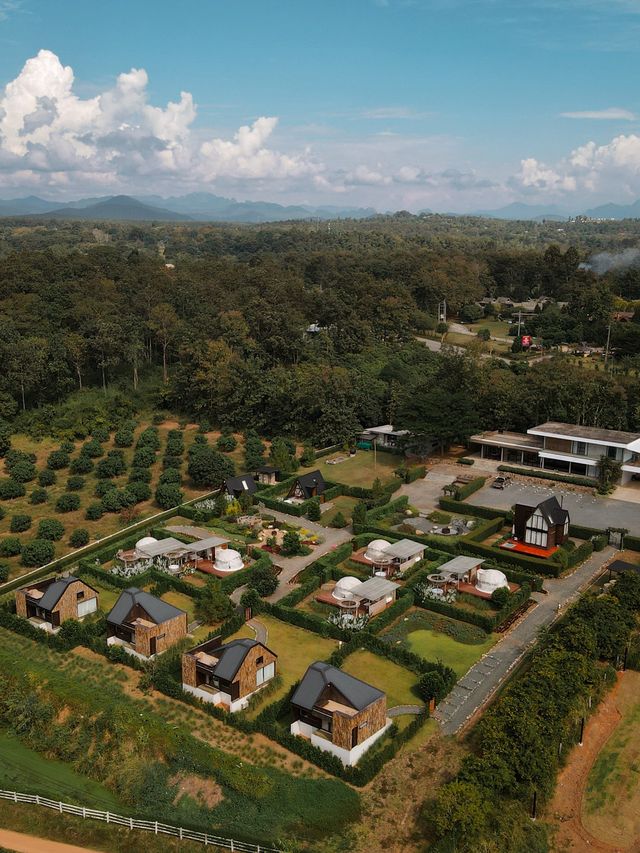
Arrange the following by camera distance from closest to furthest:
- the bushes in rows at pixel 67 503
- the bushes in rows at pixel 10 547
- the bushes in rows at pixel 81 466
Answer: the bushes in rows at pixel 10 547 < the bushes in rows at pixel 67 503 < the bushes in rows at pixel 81 466

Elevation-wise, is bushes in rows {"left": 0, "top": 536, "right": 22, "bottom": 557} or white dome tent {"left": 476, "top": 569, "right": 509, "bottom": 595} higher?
white dome tent {"left": 476, "top": 569, "right": 509, "bottom": 595}

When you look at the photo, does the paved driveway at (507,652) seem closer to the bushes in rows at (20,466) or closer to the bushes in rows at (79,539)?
the bushes in rows at (79,539)

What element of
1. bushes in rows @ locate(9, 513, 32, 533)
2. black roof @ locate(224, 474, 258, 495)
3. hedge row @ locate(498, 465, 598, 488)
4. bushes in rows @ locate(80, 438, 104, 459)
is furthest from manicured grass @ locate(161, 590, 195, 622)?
hedge row @ locate(498, 465, 598, 488)

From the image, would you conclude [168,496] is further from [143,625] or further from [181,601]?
[143,625]

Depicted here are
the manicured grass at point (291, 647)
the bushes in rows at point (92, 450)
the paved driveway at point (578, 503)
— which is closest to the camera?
the manicured grass at point (291, 647)

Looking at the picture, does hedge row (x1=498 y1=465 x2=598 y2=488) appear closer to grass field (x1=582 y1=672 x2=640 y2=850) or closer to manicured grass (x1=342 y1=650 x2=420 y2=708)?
grass field (x1=582 y1=672 x2=640 y2=850)

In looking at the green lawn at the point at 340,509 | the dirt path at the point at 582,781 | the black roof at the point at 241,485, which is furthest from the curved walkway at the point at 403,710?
the black roof at the point at 241,485
